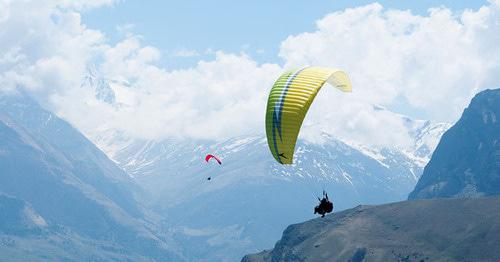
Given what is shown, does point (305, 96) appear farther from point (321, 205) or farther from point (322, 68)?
point (321, 205)

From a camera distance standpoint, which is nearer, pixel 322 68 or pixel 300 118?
pixel 300 118

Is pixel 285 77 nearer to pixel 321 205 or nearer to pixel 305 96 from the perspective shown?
pixel 305 96

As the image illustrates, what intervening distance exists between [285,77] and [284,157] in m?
12.1

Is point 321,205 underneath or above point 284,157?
underneath

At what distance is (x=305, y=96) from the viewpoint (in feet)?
300

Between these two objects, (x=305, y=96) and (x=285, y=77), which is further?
(x=285, y=77)

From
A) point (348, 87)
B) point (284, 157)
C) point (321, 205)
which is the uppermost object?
point (348, 87)

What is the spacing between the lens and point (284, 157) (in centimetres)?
9475

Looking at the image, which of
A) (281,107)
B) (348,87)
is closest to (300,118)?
(281,107)

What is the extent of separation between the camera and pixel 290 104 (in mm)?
91938

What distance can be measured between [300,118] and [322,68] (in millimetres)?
10928

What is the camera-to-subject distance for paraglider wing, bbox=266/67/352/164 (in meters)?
91.8

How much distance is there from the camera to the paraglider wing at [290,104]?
9175cm

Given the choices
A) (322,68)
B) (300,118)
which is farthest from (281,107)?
(322,68)
